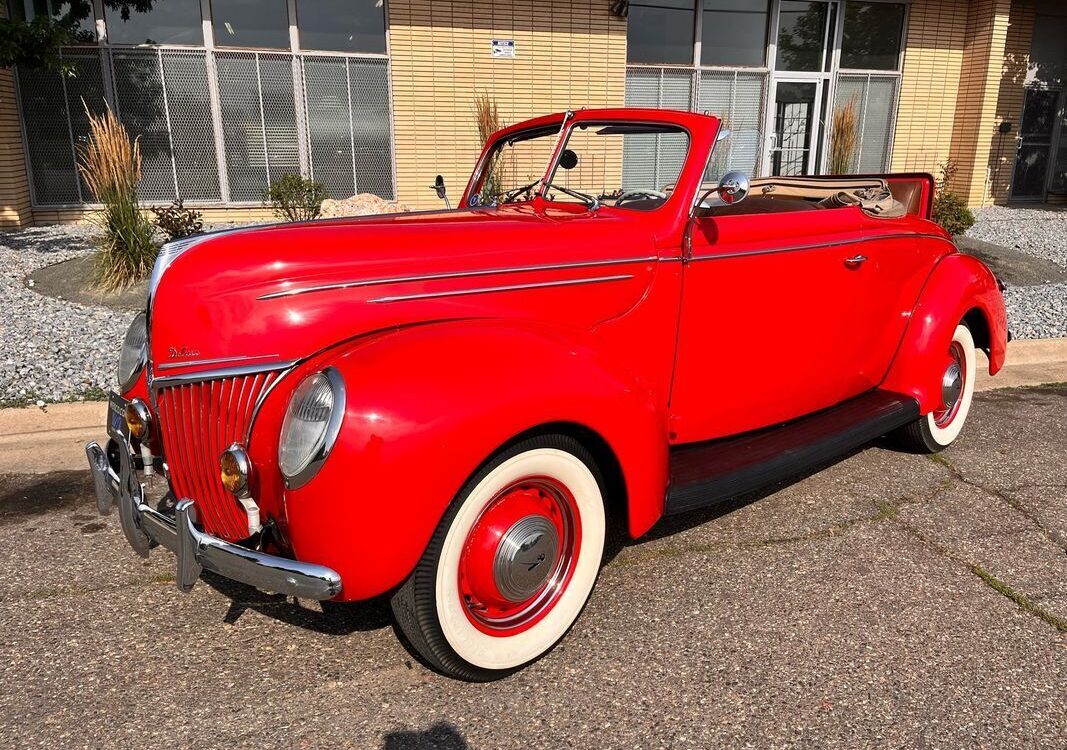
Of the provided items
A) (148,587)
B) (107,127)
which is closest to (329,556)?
(148,587)

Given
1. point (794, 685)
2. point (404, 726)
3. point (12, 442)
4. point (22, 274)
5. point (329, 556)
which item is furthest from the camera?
point (22, 274)

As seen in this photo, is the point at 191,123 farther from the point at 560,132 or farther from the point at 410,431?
the point at 410,431

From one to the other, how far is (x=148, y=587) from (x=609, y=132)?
8.83 feet

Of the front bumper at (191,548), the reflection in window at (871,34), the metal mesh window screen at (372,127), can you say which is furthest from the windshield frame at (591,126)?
the reflection in window at (871,34)

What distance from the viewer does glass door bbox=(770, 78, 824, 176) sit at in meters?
12.4

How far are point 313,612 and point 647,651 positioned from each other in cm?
115

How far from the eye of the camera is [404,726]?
2.06 meters

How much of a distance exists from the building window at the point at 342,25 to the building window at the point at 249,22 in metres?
0.27

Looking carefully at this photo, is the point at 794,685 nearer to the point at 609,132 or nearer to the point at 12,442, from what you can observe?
the point at 609,132

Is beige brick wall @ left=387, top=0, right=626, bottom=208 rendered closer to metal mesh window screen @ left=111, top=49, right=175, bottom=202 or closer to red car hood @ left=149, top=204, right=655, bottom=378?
metal mesh window screen @ left=111, top=49, right=175, bottom=202

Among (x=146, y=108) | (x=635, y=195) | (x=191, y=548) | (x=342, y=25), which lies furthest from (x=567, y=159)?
→ (x=146, y=108)

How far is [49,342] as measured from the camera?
541 centimetres

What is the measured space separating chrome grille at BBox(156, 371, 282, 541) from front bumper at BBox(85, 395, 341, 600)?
0.10 metres

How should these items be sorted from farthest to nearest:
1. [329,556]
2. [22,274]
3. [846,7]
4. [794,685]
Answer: [846,7] < [22,274] < [794,685] < [329,556]
